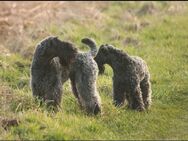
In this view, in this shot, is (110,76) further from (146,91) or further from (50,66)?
(50,66)

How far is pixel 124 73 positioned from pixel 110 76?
8.30ft

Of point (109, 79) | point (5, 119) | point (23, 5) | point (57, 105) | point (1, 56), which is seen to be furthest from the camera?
point (23, 5)

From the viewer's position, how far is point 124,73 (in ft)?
35.9

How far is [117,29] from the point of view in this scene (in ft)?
60.1

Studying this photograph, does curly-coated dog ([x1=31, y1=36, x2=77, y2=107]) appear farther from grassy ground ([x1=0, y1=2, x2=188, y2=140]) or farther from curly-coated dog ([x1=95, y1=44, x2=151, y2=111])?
curly-coated dog ([x1=95, y1=44, x2=151, y2=111])

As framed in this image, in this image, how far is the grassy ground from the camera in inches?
392

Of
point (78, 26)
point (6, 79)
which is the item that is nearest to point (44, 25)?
point (78, 26)

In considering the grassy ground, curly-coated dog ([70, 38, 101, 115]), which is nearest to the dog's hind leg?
the grassy ground

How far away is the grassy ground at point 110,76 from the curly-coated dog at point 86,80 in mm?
209

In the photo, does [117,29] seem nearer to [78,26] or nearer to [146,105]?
[78,26]

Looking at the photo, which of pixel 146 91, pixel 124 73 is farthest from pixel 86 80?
pixel 146 91

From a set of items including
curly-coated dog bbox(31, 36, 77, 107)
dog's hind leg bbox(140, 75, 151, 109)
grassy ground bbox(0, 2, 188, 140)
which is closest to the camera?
grassy ground bbox(0, 2, 188, 140)

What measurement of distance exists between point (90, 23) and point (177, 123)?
8.43m

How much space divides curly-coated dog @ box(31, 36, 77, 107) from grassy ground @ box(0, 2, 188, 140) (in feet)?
0.83
